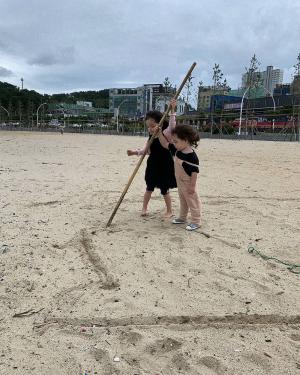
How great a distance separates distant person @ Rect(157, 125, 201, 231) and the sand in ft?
0.79

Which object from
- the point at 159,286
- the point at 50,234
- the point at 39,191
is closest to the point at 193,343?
the point at 159,286

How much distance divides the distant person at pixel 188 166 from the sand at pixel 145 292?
0.79ft

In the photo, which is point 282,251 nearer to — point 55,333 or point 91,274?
point 91,274

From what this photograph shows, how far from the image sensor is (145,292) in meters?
3.31

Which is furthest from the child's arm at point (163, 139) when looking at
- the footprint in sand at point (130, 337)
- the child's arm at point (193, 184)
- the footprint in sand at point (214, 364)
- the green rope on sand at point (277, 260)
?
the footprint in sand at point (214, 364)

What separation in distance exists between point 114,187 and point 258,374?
233 inches

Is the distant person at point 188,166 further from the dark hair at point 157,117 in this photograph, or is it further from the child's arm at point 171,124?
the dark hair at point 157,117

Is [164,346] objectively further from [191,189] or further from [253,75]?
[253,75]

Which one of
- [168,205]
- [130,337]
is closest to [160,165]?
[168,205]

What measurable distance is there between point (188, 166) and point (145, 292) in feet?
6.84

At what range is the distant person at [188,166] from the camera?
16.4 feet

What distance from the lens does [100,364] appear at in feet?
7.98

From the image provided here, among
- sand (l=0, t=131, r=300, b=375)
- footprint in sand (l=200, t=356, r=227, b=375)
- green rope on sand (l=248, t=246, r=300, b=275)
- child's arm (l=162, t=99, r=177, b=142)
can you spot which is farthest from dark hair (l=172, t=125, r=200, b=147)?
footprint in sand (l=200, t=356, r=227, b=375)

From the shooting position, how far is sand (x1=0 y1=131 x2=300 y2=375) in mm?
2510
